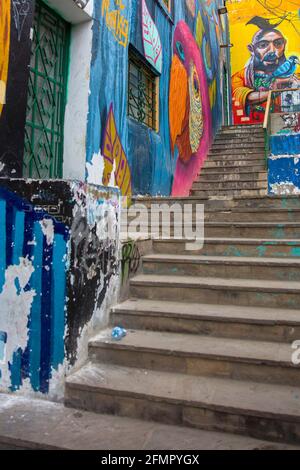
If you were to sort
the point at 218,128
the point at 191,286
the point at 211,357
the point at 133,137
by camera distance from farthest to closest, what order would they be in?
the point at 218,128
the point at 133,137
the point at 191,286
the point at 211,357

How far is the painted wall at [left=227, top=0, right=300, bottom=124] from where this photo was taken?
1791cm

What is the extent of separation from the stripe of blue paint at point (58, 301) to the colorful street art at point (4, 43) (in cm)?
154

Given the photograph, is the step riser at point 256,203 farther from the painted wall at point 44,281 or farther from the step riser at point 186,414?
the step riser at point 186,414

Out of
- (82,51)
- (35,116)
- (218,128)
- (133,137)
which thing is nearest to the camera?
(35,116)

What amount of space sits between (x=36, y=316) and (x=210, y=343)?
4.07 ft

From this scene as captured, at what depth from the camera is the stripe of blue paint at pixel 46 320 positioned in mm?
2553

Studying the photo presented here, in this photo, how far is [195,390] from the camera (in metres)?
2.35

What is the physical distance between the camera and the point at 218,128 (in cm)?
1288

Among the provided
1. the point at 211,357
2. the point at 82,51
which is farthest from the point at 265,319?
the point at 82,51

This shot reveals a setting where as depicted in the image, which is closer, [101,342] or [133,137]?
[101,342]

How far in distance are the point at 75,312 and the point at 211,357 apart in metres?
0.97

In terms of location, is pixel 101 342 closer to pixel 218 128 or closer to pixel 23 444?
→ pixel 23 444

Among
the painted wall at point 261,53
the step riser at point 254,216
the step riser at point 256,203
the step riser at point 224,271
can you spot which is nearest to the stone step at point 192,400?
the step riser at point 224,271

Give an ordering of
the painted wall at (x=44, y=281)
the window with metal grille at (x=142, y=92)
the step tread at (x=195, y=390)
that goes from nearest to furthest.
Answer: the step tread at (x=195, y=390) < the painted wall at (x=44, y=281) < the window with metal grille at (x=142, y=92)
